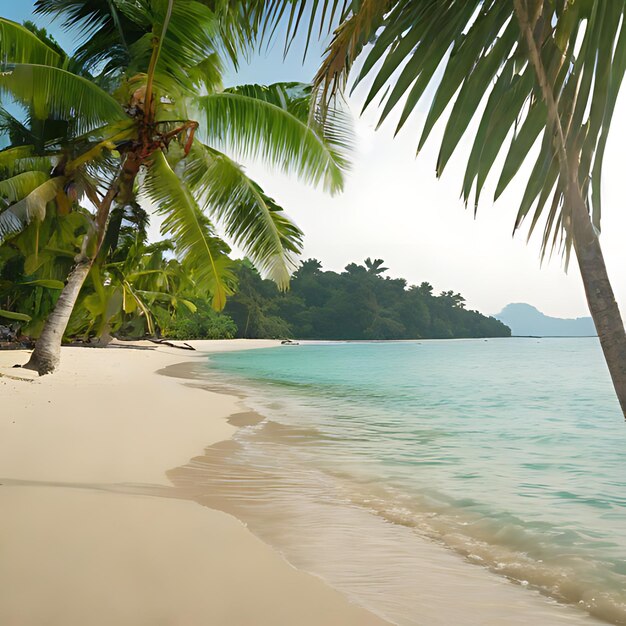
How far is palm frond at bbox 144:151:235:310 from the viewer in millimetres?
9445

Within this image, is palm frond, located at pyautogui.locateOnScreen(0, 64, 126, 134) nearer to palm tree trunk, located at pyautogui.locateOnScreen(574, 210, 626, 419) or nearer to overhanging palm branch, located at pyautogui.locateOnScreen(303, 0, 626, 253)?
overhanging palm branch, located at pyautogui.locateOnScreen(303, 0, 626, 253)

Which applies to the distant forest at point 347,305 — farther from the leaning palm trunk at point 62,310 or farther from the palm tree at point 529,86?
the palm tree at point 529,86

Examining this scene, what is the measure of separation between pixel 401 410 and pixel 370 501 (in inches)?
235

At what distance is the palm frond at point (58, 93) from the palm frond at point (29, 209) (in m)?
1.34

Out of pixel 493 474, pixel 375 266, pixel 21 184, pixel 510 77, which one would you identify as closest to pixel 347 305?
pixel 375 266

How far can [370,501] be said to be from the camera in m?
3.66

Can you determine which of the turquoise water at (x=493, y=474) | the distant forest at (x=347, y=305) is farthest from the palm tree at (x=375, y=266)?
the turquoise water at (x=493, y=474)

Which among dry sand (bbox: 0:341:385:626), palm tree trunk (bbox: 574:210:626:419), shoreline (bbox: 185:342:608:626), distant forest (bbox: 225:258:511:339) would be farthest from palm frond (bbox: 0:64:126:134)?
distant forest (bbox: 225:258:511:339)

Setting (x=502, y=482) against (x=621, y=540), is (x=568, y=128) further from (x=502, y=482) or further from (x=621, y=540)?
(x=502, y=482)

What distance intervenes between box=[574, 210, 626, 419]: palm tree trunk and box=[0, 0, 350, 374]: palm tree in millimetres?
7410

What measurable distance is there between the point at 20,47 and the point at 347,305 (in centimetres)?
6568

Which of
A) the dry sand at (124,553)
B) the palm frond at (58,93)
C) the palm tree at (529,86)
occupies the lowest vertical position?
the dry sand at (124,553)

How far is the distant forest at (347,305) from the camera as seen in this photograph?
6625 centimetres

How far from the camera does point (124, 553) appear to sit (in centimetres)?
226
